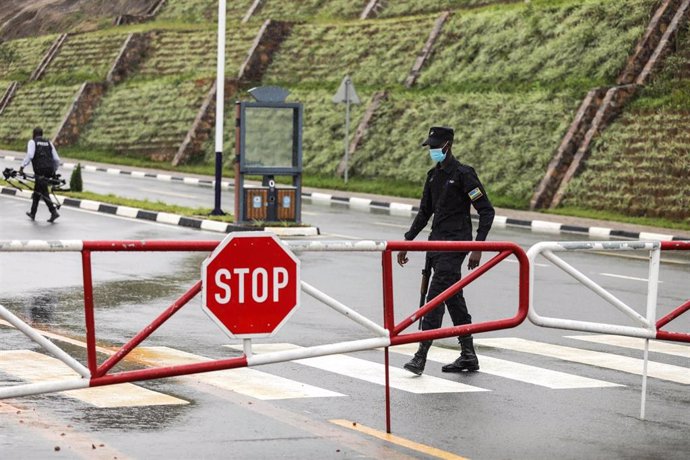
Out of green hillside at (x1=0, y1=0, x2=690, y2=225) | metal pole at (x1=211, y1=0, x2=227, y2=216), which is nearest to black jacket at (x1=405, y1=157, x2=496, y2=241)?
metal pole at (x1=211, y1=0, x2=227, y2=216)

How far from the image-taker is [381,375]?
392 inches

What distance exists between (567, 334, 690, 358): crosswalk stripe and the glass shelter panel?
12309 millimetres

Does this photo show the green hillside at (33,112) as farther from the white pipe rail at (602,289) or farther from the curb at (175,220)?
the white pipe rail at (602,289)

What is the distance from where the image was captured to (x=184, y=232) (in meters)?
23.2

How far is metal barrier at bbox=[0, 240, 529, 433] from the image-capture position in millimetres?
6941

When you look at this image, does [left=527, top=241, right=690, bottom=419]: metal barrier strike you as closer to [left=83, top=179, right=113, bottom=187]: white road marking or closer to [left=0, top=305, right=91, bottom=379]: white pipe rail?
[left=0, top=305, right=91, bottom=379]: white pipe rail

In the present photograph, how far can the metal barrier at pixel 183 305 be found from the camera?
694cm

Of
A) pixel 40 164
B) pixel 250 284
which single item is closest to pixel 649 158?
pixel 40 164

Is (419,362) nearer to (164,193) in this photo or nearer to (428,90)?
(164,193)

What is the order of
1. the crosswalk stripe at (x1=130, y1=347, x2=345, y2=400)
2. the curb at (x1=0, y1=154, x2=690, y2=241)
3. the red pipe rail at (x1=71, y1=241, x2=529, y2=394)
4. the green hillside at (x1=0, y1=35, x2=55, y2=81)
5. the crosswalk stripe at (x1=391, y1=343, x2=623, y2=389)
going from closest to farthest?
the red pipe rail at (x1=71, y1=241, x2=529, y2=394) → the crosswalk stripe at (x1=130, y1=347, x2=345, y2=400) → the crosswalk stripe at (x1=391, y1=343, x2=623, y2=389) → the curb at (x1=0, y1=154, x2=690, y2=241) → the green hillside at (x1=0, y1=35, x2=55, y2=81)

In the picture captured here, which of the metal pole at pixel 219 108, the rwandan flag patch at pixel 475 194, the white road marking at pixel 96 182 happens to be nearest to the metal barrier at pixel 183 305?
the rwandan flag patch at pixel 475 194

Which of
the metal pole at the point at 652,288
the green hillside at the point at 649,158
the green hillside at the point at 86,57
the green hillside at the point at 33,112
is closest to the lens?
the metal pole at the point at 652,288

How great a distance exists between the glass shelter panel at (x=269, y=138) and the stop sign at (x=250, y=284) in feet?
53.4

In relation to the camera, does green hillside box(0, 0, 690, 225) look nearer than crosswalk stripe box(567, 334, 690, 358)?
No
